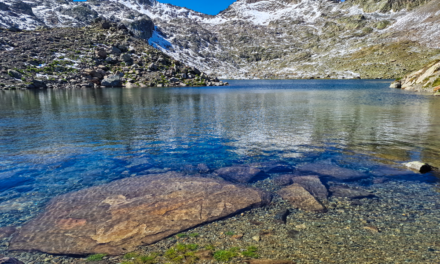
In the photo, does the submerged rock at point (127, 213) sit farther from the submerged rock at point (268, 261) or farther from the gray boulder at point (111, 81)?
the gray boulder at point (111, 81)

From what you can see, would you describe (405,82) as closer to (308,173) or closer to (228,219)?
(308,173)

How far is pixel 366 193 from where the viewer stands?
39.1 feet

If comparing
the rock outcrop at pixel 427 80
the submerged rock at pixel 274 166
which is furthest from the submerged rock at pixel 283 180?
the rock outcrop at pixel 427 80

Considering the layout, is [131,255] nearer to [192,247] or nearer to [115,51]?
[192,247]

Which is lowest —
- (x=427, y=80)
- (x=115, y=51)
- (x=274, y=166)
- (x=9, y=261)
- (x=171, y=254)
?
(x=171, y=254)

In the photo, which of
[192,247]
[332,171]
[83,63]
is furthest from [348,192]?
[83,63]

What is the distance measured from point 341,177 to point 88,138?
878 inches

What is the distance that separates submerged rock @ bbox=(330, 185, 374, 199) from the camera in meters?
11.7

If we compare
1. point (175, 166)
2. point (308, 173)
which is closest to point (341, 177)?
point (308, 173)

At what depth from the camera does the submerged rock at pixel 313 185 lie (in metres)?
11.9

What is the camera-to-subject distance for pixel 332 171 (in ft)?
48.9

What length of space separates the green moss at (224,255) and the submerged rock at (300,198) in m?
4.40

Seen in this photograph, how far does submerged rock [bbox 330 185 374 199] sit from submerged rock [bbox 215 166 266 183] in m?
3.88

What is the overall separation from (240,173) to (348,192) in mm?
5854
